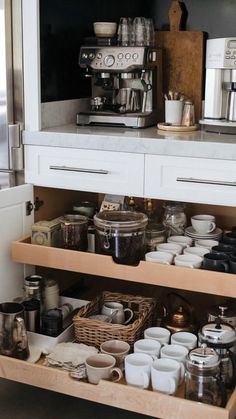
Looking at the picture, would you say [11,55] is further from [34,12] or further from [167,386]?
[167,386]

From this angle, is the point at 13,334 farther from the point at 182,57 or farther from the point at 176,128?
the point at 182,57

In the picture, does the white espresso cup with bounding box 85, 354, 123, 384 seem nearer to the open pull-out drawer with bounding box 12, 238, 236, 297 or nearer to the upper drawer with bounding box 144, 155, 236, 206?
the open pull-out drawer with bounding box 12, 238, 236, 297

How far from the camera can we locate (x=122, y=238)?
2166 mm

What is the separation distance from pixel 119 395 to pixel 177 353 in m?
0.25

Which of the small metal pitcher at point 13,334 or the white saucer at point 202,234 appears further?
the white saucer at point 202,234

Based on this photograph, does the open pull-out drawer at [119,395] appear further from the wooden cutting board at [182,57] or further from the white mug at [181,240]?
the wooden cutting board at [182,57]

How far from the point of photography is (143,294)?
107 inches

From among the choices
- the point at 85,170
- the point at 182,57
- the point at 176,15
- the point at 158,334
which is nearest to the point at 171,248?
the point at 158,334

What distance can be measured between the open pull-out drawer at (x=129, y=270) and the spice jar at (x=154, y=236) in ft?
0.68

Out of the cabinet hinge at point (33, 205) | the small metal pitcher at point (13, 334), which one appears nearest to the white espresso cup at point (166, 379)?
the small metal pitcher at point (13, 334)

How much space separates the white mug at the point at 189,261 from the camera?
6.75 ft

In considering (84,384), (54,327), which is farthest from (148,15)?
(84,384)

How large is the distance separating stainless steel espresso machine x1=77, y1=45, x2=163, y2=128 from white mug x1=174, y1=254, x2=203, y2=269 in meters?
0.61

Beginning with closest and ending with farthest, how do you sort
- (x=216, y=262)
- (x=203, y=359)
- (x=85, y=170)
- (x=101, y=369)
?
(x=203, y=359) → (x=101, y=369) → (x=216, y=262) → (x=85, y=170)
